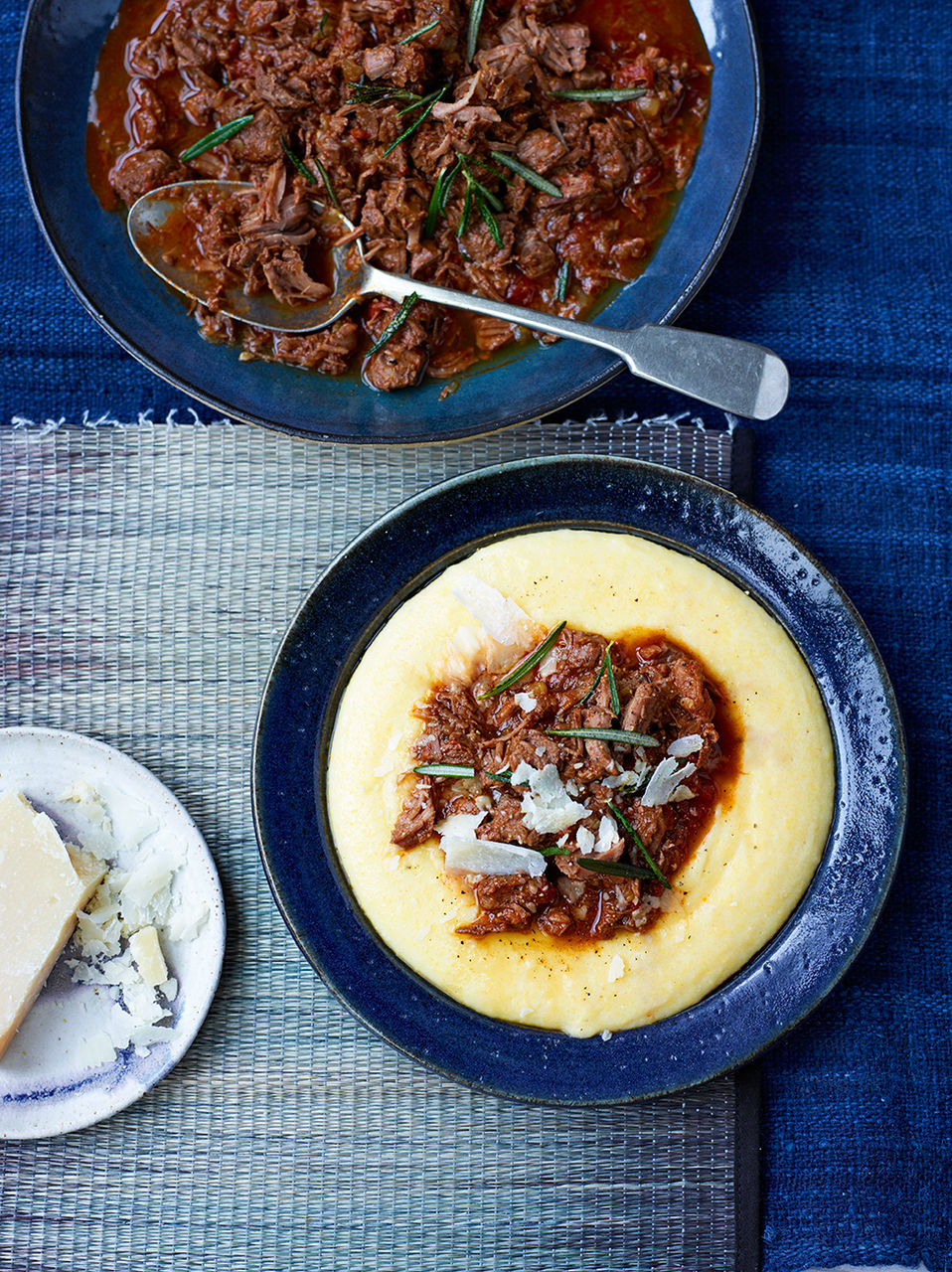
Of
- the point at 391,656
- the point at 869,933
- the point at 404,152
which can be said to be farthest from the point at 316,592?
the point at 869,933

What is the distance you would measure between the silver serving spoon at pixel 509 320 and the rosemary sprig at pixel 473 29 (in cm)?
50

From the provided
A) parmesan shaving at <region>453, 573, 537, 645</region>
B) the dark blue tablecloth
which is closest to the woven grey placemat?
the dark blue tablecloth

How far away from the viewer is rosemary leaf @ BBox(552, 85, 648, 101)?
2.41 meters

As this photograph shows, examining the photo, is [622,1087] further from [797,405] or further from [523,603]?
[797,405]

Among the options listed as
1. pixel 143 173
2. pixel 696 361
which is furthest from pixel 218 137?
pixel 696 361

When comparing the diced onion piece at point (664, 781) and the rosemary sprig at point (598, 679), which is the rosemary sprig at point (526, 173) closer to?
the rosemary sprig at point (598, 679)

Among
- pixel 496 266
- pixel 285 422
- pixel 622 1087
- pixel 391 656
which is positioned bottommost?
pixel 622 1087

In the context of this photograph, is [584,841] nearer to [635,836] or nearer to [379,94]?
[635,836]

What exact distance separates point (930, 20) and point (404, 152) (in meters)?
1.58

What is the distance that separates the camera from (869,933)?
7.60 feet

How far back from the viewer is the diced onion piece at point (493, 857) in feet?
6.97

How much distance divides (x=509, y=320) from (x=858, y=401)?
1.01 meters

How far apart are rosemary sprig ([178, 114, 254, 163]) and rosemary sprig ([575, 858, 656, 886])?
6.22 feet

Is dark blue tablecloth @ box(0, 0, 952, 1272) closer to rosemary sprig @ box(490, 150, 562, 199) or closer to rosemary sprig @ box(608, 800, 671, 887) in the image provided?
rosemary sprig @ box(490, 150, 562, 199)
